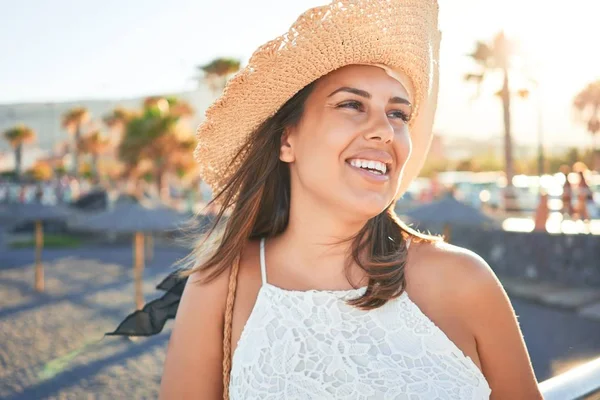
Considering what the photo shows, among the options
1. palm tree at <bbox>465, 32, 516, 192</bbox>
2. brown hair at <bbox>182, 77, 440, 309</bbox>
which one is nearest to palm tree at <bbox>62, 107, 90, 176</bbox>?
palm tree at <bbox>465, 32, 516, 192</bbox>

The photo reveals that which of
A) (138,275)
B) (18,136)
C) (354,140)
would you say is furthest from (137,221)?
(18,136)

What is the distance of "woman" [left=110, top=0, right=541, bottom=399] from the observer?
5.05 ft

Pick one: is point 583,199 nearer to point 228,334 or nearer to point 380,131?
point 380,131

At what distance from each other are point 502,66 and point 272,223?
1047 inches

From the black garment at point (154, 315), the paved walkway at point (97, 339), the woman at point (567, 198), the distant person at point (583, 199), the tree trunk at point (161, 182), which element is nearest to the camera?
the black garment at point (154, 315)

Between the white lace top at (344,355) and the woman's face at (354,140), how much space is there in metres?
0.27

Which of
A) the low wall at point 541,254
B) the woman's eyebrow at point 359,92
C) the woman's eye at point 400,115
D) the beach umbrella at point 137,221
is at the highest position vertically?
the woman's eyebrow at point 359,92

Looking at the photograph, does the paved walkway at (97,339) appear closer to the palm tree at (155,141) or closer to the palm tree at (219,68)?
the palm tree at (155,141)

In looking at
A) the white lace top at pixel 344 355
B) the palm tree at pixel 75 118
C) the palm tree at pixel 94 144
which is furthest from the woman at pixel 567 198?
the palm tree at pixel 94 144

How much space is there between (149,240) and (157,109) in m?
13.9

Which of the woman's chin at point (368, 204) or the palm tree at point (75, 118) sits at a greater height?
the palm tree at point (75, 118)

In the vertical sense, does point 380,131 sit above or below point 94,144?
above

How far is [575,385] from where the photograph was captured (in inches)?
50.1

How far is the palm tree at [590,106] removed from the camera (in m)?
36.4
